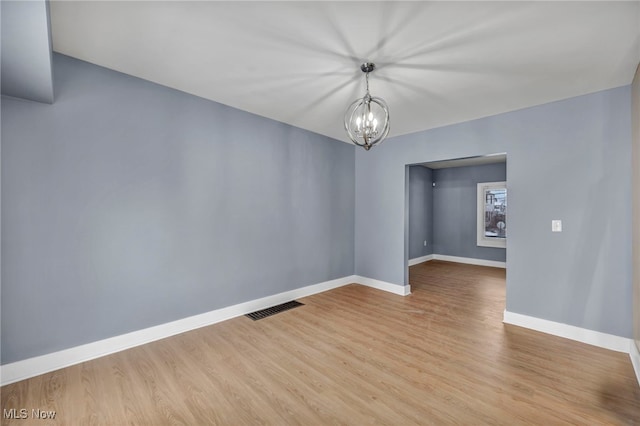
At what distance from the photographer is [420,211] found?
6.84 meters

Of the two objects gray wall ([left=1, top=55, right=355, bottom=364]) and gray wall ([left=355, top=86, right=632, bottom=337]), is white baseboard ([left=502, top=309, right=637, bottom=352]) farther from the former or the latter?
gray wall ([left=1, top=55, right=355, bottom=364])

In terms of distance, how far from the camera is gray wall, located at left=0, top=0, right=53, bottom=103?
136cm

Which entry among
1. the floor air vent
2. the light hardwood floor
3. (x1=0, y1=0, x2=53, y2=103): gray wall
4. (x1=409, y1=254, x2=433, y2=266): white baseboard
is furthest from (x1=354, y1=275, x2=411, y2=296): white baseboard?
(x1=0, y1=0, x2=53, y2=103): gray wall

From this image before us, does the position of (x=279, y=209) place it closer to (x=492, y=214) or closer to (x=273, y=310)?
(x=273, y=310)

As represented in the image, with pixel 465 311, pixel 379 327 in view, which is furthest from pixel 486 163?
pixel 379 327

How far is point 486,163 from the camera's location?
247 inches

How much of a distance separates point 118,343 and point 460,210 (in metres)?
7.00

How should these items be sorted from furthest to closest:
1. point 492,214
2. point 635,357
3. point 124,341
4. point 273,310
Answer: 1. point 492,214
2. point 273,310
3. point 124,341
4. point 635,357

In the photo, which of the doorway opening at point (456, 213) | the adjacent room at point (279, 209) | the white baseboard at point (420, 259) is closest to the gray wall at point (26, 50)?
the adjacent room at point (279, 209)

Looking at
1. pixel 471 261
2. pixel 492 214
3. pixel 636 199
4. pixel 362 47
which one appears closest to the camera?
pixel 362 47

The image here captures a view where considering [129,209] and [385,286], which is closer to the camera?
[129,209]

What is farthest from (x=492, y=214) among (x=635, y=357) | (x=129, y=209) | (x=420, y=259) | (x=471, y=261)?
(x=129, y=209)

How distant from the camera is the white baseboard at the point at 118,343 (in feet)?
6.72

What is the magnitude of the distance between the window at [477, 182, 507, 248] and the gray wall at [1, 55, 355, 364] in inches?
193
